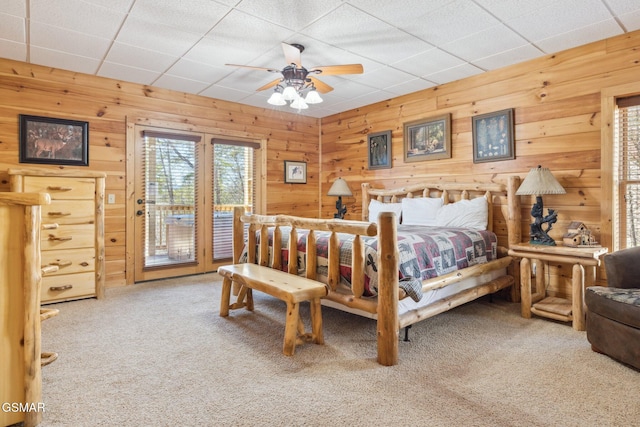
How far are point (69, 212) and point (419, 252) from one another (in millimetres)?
3353

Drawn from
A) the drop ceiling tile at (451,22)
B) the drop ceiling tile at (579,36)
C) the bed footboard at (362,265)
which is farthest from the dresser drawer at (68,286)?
the drop ceiling tile at (579,36)

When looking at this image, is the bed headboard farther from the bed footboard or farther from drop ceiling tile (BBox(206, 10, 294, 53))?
drop ceiling tile (BBox(206, 10, 294, 53))

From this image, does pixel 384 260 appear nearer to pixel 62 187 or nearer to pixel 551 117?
pixel 551 117

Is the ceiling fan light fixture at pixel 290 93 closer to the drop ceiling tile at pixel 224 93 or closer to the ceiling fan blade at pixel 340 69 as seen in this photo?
the ceiling fan blade at pixel 340 69

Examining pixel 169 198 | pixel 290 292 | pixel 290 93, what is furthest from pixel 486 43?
pixel 169 198

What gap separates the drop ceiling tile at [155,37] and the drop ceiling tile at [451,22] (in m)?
1.89

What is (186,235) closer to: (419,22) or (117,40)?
(117,40)

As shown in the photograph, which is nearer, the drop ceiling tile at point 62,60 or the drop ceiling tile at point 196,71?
the drop ceiling tile at point 62,60

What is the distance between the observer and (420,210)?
416cm

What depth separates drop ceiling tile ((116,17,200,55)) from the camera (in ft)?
9.44

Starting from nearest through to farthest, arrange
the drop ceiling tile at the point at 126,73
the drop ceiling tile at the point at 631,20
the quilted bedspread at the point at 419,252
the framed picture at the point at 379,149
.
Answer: the quilted bedspread at the point at 419,252, the drop ceiling tile at the point at 631,20, the drop ceiling tile at the point at 126,73, the framed picture at the point at 379,149

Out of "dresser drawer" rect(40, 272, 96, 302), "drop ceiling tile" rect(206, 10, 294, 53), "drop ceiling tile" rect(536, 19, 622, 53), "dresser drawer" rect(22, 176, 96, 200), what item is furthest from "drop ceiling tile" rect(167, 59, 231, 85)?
"drop ceiling tile" rect(536, 19, 622, 53)

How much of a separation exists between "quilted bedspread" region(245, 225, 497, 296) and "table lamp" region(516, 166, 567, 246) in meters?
0.44

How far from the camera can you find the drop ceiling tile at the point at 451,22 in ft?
8.66
